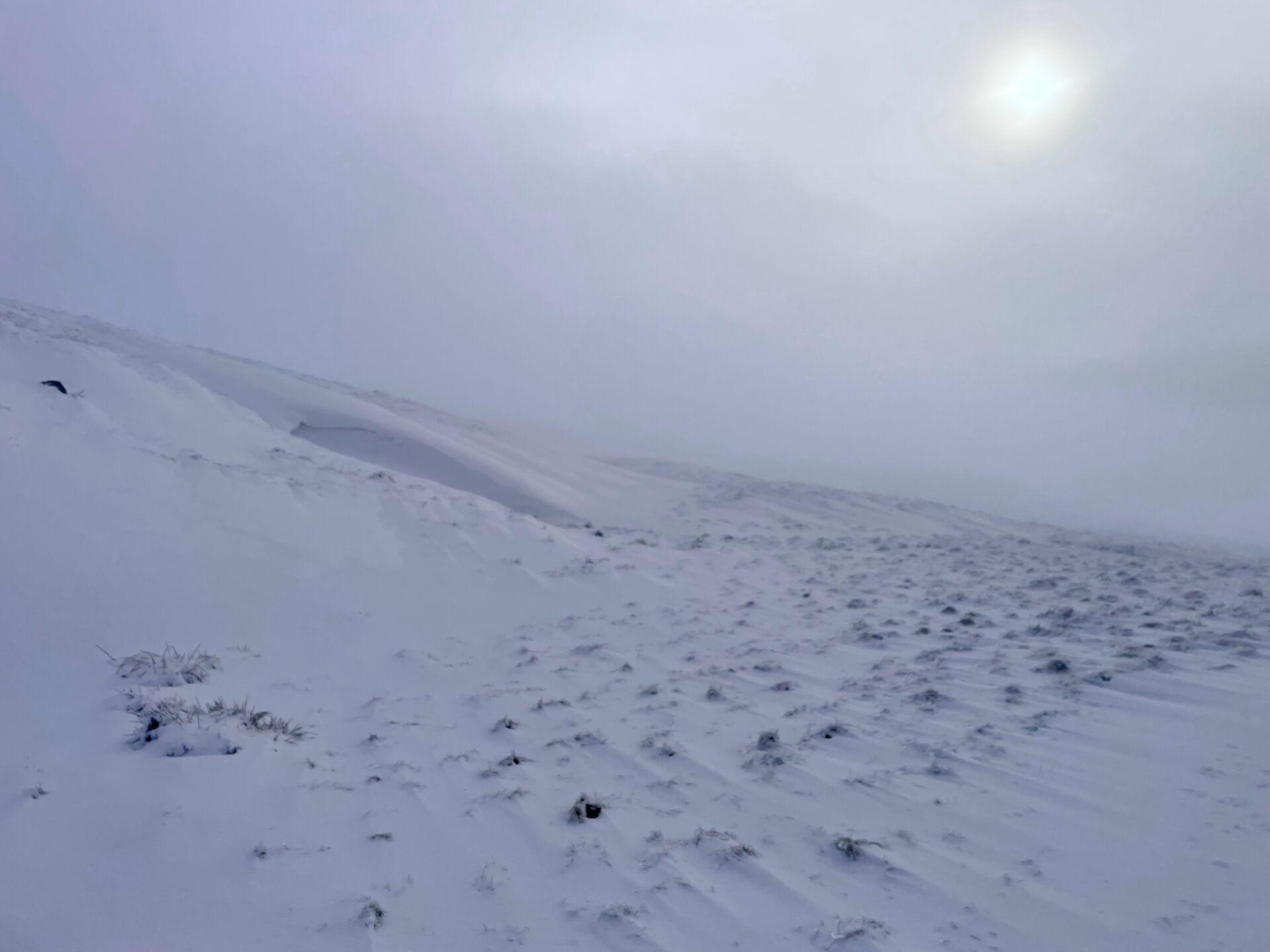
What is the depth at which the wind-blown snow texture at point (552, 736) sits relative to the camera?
2.85m

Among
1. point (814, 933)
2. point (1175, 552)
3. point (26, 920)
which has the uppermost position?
point (1175, 552)

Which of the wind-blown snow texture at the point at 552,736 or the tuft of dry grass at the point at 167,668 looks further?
the tuft of dry grass at the point at 167,668

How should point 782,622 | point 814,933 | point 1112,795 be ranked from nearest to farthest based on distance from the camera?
point 814,933 → point 1112,795 → point 782,622

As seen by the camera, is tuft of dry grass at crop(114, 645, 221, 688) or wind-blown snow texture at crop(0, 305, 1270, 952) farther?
tuft of dry grass at crop(114, 645, 221, 688)

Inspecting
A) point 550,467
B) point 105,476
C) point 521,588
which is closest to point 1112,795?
point 521,588

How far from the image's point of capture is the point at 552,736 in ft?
15.2

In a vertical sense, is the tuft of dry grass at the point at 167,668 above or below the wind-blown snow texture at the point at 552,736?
below

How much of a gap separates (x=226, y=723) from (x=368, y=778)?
87cm

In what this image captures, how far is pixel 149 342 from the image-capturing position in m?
19.6

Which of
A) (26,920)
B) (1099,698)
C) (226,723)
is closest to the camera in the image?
(26,920)

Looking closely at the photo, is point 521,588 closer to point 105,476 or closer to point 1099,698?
point 105,476

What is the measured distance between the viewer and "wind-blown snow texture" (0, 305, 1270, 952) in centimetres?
285

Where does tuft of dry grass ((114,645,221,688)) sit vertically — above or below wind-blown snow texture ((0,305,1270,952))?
below

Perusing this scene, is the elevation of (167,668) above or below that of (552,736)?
below
